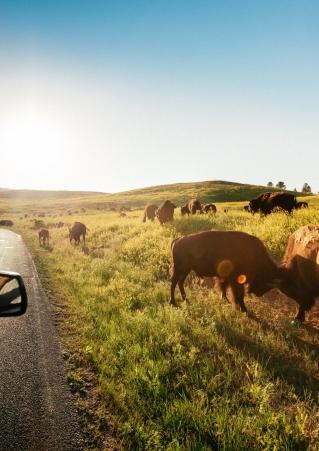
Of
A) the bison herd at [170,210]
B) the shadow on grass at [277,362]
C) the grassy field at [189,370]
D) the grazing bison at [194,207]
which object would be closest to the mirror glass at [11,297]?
the grassy field at [189,370]

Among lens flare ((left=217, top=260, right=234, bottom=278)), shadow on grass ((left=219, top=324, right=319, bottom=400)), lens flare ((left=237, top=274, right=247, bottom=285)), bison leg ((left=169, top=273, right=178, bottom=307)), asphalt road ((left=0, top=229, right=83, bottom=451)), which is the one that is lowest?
asphalt road ((left=0, top=229, right=83, bottom=451))

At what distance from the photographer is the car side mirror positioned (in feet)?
9.45

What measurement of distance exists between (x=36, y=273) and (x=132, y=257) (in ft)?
15.1

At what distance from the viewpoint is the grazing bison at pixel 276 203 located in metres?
26.2

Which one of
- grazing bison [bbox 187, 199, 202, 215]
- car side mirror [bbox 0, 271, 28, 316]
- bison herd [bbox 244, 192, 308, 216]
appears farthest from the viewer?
grazing bison [bbox 187, 199, 202, 215]

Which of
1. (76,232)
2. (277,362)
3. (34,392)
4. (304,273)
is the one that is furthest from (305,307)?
(76,232)

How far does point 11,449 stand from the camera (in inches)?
181

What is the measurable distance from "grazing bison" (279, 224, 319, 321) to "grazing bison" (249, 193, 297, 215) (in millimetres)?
16157

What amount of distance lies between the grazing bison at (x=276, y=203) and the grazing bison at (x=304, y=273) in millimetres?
16157

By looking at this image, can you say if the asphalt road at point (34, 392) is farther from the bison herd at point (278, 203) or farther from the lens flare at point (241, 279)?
the bison herd at point (278, 203)

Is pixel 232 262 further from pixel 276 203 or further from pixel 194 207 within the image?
pixel 194 207

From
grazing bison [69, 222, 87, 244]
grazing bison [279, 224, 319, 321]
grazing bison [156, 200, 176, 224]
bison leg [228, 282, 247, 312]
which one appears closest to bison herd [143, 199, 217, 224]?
grazing bison [156, 200, 176, 224]

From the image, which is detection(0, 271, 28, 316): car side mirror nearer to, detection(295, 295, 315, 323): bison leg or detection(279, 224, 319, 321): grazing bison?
detection(279, 224, 319, 321): grazing bison

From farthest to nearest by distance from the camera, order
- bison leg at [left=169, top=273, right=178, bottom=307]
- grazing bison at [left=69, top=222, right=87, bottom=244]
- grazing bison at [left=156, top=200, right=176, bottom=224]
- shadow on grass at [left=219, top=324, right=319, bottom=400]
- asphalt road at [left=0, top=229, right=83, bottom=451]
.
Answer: grazing bison at [left=156, top=200, right=176, bottom=224] → grazing bison at [left=69, top=222, right=87, bottom=244] → bison leg at [left=169, top=273, right=178, bottom=307] → shadow on grass at [left=219, top=324, right=319, bottom=400] → asphalt road at [left=0, top=229, right=83, bottom=451]
